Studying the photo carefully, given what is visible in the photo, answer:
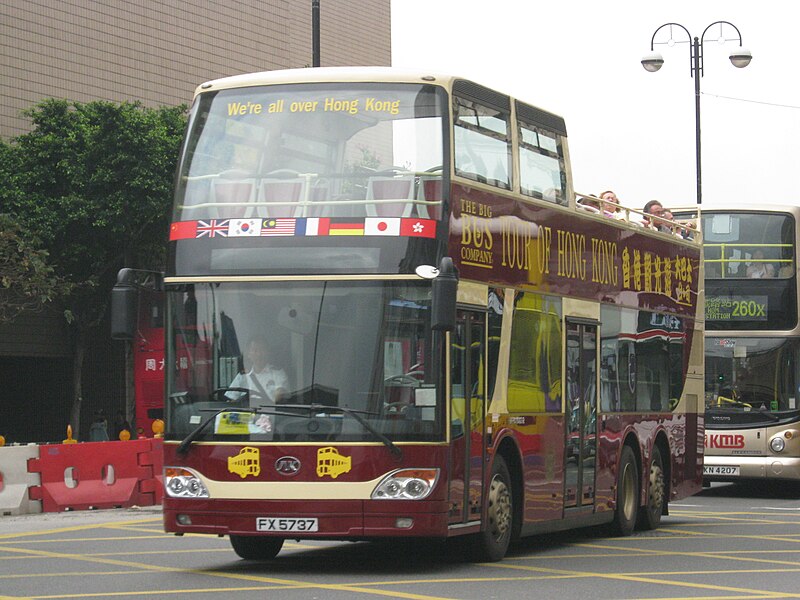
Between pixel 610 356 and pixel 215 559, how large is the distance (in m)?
4.90

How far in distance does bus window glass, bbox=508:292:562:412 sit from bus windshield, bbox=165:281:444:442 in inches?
78.5

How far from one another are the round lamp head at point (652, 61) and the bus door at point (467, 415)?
67.2ft

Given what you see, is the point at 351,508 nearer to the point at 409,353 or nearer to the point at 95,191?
the point at 409,353

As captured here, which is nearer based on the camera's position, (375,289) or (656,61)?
(375,289)

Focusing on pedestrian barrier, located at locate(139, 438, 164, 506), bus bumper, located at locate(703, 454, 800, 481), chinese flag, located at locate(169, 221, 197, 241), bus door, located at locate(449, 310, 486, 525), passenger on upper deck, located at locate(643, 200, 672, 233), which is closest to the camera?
bus door, located at locate(449, 310, 486, 525)

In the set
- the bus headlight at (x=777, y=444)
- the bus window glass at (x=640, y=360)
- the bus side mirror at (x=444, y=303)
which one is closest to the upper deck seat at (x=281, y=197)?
the bus side mirror at (x=444, y=303)

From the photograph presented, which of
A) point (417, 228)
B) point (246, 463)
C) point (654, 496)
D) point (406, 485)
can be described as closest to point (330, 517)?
point (406, 485)

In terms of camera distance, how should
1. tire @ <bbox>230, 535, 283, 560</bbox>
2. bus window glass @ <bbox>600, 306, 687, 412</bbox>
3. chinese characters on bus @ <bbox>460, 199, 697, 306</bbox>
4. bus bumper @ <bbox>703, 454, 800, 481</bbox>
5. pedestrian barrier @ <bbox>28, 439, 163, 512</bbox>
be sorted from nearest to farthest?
chinese characters on bus @ <bbox>460, 199, 697, 306</bbox> → tire @ <bbox>230, 535, 283, 560</bbox> → bus window glass @ <bbox>600, 306, 687, 412</bbox> → pedestrian barrier @ <bbox>28, 439, 163, 512</bbox> → bus bumper @ <bbox>703, 454, 800, 481</bbox>

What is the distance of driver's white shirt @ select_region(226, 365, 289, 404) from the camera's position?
1255 cm

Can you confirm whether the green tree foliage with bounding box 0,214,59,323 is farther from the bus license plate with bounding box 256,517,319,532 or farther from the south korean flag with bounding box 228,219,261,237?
the bus license plate with bounding box 256,517,319,532

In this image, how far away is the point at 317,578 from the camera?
12.7 metres

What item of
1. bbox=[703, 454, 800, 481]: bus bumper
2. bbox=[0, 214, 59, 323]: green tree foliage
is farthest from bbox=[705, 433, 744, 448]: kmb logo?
bbox=[0, 214, 59, 323]: green tree foliage

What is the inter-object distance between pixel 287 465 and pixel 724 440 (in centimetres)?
1354

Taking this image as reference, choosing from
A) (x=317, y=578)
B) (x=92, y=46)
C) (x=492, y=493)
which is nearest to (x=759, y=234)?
(x=492, y=493)
